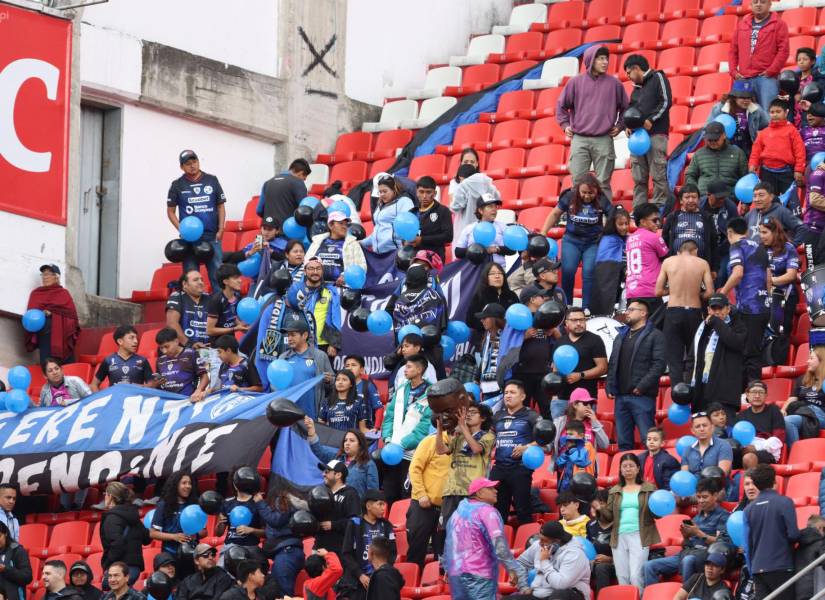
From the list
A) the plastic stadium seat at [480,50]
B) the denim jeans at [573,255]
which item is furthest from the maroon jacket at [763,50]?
the plastic stadium seat at [480,50]

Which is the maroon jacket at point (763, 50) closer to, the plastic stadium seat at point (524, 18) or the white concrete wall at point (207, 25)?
the plastic stadium seat at point (524, 18)

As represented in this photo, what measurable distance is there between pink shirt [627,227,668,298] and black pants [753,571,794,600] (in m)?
4.03

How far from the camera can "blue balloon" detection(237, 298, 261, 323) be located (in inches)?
746

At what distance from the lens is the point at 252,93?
23.8 metres

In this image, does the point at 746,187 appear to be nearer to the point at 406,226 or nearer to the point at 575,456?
the point at 406,226

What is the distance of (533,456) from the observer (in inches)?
618

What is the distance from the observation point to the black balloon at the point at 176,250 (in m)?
20.5

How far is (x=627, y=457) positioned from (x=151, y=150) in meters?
8.96

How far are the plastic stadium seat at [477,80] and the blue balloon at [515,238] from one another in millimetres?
6079

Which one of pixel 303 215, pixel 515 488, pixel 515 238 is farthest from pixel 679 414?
pixel 303 215

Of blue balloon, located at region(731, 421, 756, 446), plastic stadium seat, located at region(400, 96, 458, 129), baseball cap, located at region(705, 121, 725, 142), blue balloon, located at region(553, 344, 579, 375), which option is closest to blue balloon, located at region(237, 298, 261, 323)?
blue balloon, located at region(553, 344, 579, 375)

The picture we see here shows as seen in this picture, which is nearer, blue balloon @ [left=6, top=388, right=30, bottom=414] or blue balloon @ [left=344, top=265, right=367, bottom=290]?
blue balloon @ [left=344, top=265, right=367, bottom=290]

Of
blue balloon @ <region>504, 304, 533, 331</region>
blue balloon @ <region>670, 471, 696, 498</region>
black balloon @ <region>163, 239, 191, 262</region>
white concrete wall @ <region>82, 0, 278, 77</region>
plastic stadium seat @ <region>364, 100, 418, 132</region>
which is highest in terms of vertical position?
white concrete wall @ <region>82, 0, 278, 77</region>

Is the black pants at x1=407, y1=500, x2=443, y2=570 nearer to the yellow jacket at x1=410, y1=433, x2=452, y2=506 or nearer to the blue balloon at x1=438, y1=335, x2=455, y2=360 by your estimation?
the yellow jacket at x1=410, y1=433, x2=452, y2=506
